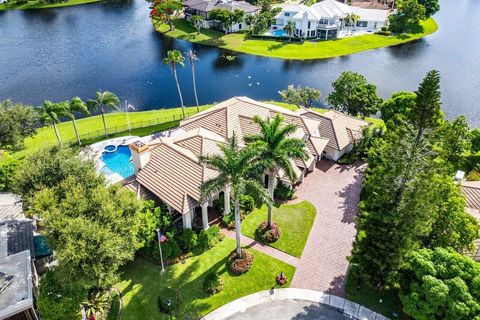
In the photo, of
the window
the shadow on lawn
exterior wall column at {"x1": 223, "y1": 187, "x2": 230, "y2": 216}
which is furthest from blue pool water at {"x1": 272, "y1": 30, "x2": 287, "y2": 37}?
the shadow on lawn

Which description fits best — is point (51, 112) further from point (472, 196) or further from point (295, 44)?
point (295, 44)

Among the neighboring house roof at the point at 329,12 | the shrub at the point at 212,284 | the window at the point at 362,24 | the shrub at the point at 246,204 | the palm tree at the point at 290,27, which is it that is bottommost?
the shrub at the point at 212,284

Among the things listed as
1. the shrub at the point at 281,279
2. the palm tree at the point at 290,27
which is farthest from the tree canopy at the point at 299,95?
the palm tree at the point at 290,27

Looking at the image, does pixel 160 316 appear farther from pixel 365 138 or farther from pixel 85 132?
pixel 85 132

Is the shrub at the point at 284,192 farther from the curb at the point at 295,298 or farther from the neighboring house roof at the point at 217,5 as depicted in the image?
the neighboring house roof at the point at 217,5

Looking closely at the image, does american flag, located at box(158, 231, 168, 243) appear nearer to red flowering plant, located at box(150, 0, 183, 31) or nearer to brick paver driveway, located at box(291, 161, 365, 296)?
brick paver driveway, located at box(291, 161, 365, 296)

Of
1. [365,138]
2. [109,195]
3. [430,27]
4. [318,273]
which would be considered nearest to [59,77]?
[109,195]

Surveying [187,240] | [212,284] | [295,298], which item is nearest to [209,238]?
[187,240]
